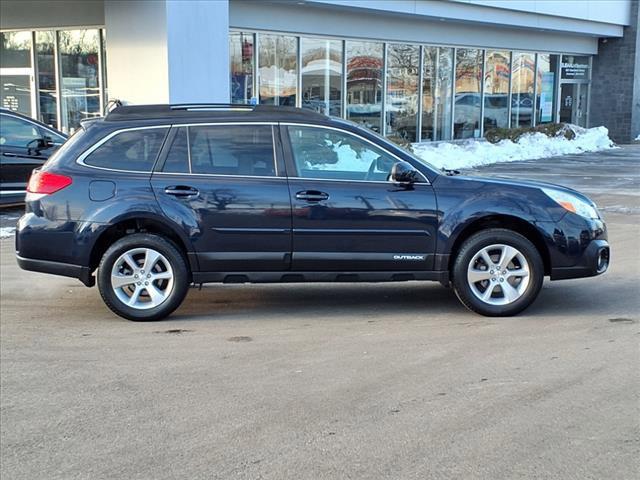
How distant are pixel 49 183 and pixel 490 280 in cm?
385

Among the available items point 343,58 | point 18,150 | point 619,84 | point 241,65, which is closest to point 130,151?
point 18,150

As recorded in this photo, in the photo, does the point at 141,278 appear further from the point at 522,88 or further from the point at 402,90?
the point at 522,88

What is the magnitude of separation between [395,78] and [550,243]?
16.3m

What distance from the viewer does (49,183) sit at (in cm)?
647

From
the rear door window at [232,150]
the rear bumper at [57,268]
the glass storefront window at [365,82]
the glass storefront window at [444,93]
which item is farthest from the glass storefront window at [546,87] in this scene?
the rear bumper at [57,268]

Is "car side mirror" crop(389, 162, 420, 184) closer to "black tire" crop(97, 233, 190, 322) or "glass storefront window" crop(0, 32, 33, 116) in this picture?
"black tire" crop(97, 233, 190, 322)

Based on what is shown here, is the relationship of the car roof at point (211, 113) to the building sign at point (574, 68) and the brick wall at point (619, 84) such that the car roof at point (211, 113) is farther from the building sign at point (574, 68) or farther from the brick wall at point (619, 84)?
the brick wall at point (619, 84)

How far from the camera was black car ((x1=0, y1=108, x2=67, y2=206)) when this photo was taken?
470 inches

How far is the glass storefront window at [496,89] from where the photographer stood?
25578 millimetres

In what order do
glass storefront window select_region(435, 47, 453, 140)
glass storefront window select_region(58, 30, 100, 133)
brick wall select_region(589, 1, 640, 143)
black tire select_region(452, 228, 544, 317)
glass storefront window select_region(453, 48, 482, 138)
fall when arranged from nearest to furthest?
1. black tire select_region(452, 228, 544, 317)
2. glass storefront window select_region(58, 30, 100, 133)
3. glass storefront window select_region(435, 47, 453, 140)
4. glass storefront window select_region(453, 48, 482, 138)
5. brick wall select_region(589, 1, 640, 143)

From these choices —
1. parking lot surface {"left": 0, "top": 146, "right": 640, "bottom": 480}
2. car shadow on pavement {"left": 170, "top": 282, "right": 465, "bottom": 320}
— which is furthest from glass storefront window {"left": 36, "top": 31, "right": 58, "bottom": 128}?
car shadow on pavement {"left": 170, "top": 282, "right": 465, "bottom": 320}

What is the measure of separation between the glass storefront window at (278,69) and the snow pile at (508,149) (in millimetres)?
3702

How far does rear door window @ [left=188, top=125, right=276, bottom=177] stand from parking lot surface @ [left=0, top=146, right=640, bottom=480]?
1301mm

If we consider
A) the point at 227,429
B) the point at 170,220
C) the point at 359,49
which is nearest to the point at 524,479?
the point at 227,429
